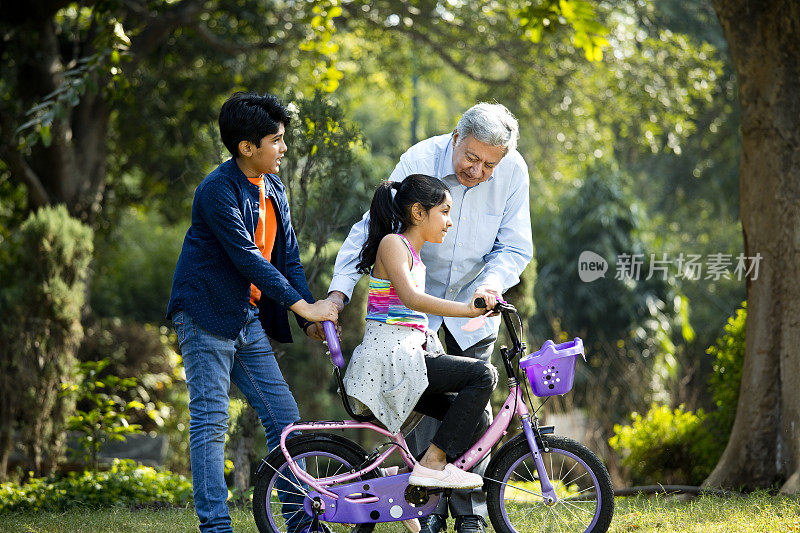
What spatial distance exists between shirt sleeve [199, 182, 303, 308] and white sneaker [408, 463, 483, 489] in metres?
0.86

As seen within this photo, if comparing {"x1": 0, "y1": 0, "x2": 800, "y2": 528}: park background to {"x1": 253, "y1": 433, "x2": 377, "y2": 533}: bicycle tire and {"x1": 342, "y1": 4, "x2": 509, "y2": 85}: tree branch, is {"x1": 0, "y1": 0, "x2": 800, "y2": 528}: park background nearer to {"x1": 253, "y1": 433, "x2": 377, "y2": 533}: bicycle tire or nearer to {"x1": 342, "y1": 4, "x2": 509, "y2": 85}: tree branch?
{"x1": 342, "y1": 4, "x2": 509, "y2": 85}: tree branch

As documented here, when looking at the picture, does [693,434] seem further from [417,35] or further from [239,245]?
[417,35]

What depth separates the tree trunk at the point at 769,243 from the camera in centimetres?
507

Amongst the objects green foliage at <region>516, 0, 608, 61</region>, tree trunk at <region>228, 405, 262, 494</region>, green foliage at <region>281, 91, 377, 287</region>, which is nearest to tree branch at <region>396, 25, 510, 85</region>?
green foliage at <region>516, 0, 608, 61</region>

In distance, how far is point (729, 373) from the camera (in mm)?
5762

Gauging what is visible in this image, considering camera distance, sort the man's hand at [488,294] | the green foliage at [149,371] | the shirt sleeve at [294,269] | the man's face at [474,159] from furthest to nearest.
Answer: the green foliage at [149,371]
the shirt sleeve at [294,269]
the man's face at [474,159]
the man's hand at [488,294]

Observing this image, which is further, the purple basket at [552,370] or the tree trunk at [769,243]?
the tree trunk at [769,243]

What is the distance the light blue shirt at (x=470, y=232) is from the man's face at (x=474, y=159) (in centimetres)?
17

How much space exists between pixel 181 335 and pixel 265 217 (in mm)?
632

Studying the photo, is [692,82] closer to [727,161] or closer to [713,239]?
[727,161]

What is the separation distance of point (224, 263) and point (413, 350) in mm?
867

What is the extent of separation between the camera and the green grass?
12.9 ft

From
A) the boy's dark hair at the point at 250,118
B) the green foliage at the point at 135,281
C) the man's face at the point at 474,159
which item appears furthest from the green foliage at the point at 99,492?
the green foliage at the point at 135,281

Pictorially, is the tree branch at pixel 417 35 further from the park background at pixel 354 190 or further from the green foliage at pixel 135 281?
the green foliage at pixel 135 281
